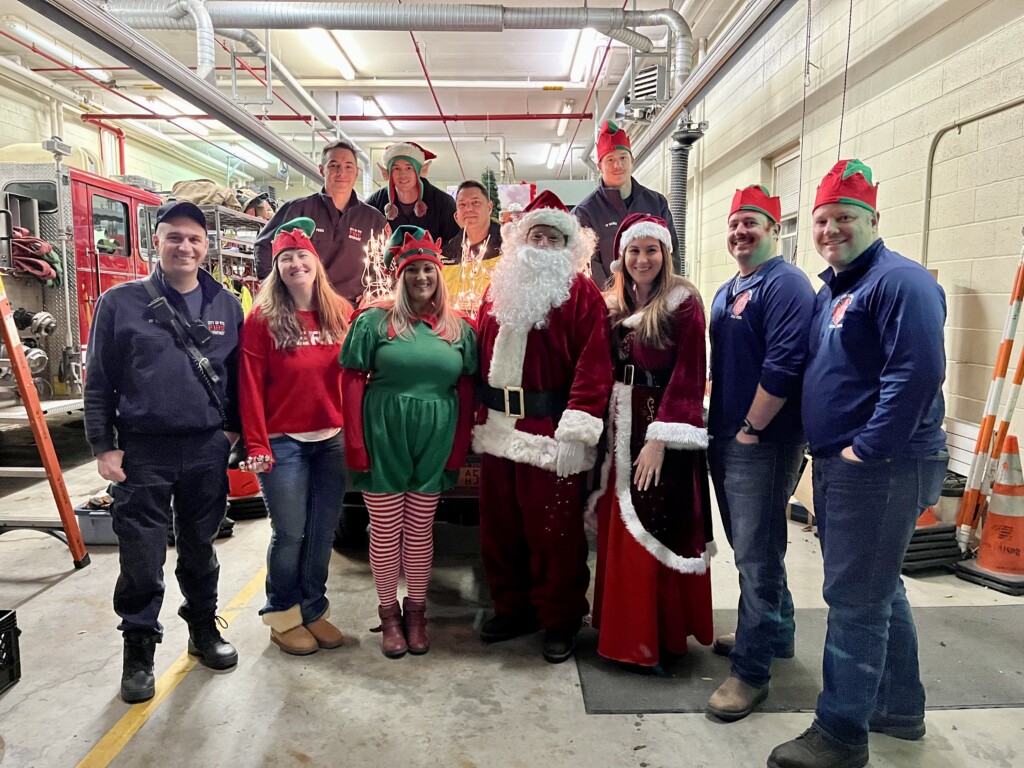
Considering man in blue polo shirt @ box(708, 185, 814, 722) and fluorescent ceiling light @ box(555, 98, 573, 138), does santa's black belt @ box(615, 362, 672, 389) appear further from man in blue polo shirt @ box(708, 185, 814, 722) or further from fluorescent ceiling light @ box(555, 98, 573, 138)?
fluorescent ceiling light @ box(555, 98, 573, 138)

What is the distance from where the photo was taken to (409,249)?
262cm

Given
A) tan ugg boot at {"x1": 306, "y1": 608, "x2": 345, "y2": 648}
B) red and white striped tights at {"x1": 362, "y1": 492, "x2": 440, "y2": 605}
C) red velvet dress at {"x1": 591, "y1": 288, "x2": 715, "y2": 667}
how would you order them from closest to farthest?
1. red velvet dress at {"x1": 591, "y1": 288, "x2": 715, "y2": 667}
2. red and white striped tights at {"x1": 362, "y1": 492, "x2": 440, "y2": 605}
3. tan ugg boot at {"x1": 306, "y1": 608, "x2": 345, "y2": 648}

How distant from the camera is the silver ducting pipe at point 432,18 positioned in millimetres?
5957

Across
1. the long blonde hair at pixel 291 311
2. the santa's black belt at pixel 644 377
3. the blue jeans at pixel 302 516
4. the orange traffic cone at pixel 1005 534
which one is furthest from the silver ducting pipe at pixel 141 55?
the orange traffic cone at pixel 1005 534

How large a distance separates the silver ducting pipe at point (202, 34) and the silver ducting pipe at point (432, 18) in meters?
0.20

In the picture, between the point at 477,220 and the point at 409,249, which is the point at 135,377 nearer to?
the point at 409,249

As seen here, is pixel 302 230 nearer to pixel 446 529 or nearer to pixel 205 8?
pixel 446 529

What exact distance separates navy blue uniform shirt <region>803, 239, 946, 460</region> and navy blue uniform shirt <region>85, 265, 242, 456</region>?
6.86 feet

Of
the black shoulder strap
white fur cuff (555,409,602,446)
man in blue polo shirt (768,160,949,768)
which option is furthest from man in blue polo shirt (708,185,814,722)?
the black shoulder strap

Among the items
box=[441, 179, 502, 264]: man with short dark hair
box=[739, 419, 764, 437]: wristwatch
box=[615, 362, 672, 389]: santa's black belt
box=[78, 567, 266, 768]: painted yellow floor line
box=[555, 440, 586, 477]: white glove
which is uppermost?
box=[441, 179, 502, 264]: man with short dark hair

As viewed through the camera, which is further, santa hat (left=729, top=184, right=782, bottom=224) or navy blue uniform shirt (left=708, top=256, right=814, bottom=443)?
santa hat (left=729, top=184, right=782, bottom=224)

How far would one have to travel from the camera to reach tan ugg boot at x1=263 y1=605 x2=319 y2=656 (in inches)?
106

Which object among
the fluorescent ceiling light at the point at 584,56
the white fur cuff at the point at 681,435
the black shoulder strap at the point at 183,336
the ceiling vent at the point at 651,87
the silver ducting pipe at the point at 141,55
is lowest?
the white fur cuff at the point at 681,435

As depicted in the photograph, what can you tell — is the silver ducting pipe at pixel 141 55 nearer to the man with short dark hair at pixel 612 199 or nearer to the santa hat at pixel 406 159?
the santa hat at pixel 406 159
